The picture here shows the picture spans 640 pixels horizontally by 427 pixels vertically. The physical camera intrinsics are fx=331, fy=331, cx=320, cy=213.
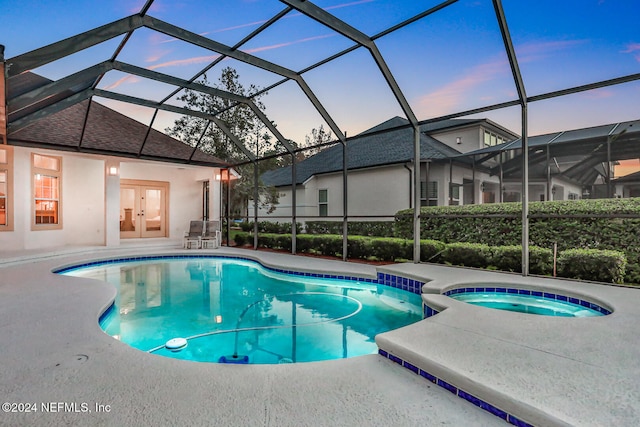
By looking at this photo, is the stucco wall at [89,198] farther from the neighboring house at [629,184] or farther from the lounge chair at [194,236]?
the neighboring house at [629,184]

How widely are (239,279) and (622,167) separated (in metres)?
12.3

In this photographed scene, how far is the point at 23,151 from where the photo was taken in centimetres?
873

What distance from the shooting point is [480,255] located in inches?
249

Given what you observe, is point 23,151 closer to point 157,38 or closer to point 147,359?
point 157,38

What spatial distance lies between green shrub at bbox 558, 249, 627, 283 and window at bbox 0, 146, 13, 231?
12328mm

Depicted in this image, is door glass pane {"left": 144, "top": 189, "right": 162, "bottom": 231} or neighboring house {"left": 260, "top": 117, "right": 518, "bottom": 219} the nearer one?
neighboring house {"left": 260, "top": 117, "right": 518, "bottom": 219}

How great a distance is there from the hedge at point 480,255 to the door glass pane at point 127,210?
244 inches

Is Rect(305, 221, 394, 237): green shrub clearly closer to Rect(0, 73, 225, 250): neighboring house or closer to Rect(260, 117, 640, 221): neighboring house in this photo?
Rect(260, 117, 640, 221): neighboring house

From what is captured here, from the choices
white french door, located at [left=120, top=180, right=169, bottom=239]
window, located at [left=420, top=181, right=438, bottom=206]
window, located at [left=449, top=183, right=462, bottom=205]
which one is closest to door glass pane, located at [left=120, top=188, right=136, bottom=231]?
white french door, located at [left=120, top=180, right=169, bottom=239]

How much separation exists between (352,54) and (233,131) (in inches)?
347

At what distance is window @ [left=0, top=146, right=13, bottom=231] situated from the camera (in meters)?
8.46

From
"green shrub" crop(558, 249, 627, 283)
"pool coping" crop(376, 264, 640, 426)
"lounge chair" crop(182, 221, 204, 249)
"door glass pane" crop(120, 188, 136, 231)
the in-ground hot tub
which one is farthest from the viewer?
"door glass pane" crop(120, 188, 136, 231)

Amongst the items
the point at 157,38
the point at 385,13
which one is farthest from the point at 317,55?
the point at 157,38

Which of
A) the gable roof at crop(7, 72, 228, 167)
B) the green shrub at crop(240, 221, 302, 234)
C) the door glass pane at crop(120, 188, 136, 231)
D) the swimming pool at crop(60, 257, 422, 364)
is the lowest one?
the swimming pool at crop(60, 257, 422, 364)
